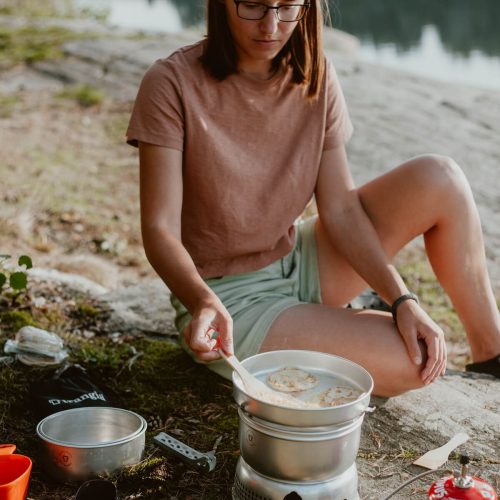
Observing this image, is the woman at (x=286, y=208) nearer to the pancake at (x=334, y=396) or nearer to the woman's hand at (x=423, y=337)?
the woman's hand at (x=423, y=337)

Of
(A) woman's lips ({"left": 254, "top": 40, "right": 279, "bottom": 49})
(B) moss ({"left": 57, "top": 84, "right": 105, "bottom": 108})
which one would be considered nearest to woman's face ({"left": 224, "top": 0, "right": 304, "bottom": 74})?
(A) woman's lips ({"left": 254, "top": 40, "right": 279, "bottom": 49})

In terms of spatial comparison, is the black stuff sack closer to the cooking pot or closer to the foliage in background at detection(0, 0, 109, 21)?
the cooking pot

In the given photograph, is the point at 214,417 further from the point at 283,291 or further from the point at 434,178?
the point at 434,178

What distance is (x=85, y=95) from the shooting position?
21.7 feet

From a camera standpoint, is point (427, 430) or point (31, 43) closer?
point (427, 430)

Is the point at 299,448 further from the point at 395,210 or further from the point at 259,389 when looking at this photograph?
the point at 395,210

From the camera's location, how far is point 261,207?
2629 millimetres

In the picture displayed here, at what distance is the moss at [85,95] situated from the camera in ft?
21.3

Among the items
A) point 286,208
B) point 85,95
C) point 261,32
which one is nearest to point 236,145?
point 286,208

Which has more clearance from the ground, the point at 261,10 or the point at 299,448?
the point at 261,10

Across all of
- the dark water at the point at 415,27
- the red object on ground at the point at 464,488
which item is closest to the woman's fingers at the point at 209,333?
the red object on ground at the point at 464,488

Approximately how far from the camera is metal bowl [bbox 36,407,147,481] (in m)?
2.02

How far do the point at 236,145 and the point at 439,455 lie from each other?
45.1 inches

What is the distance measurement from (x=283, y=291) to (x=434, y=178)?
630 mm
